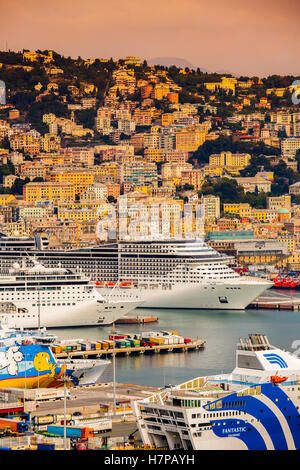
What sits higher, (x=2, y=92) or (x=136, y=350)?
(x=2, y=92)

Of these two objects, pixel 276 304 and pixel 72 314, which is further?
pixel 276 304

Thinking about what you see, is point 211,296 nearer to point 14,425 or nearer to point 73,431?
point 14,425

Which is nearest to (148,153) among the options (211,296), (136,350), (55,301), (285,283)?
Answer: (285,283)

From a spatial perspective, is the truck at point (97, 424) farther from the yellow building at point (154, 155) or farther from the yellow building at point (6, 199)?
the yellow building at point (154, 155)

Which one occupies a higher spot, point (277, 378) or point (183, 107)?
point (183, 107)

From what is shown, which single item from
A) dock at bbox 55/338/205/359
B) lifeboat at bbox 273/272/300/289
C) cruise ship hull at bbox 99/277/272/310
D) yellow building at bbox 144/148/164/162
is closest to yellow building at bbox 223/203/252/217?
yellow building at bbox 144/148/164/162
